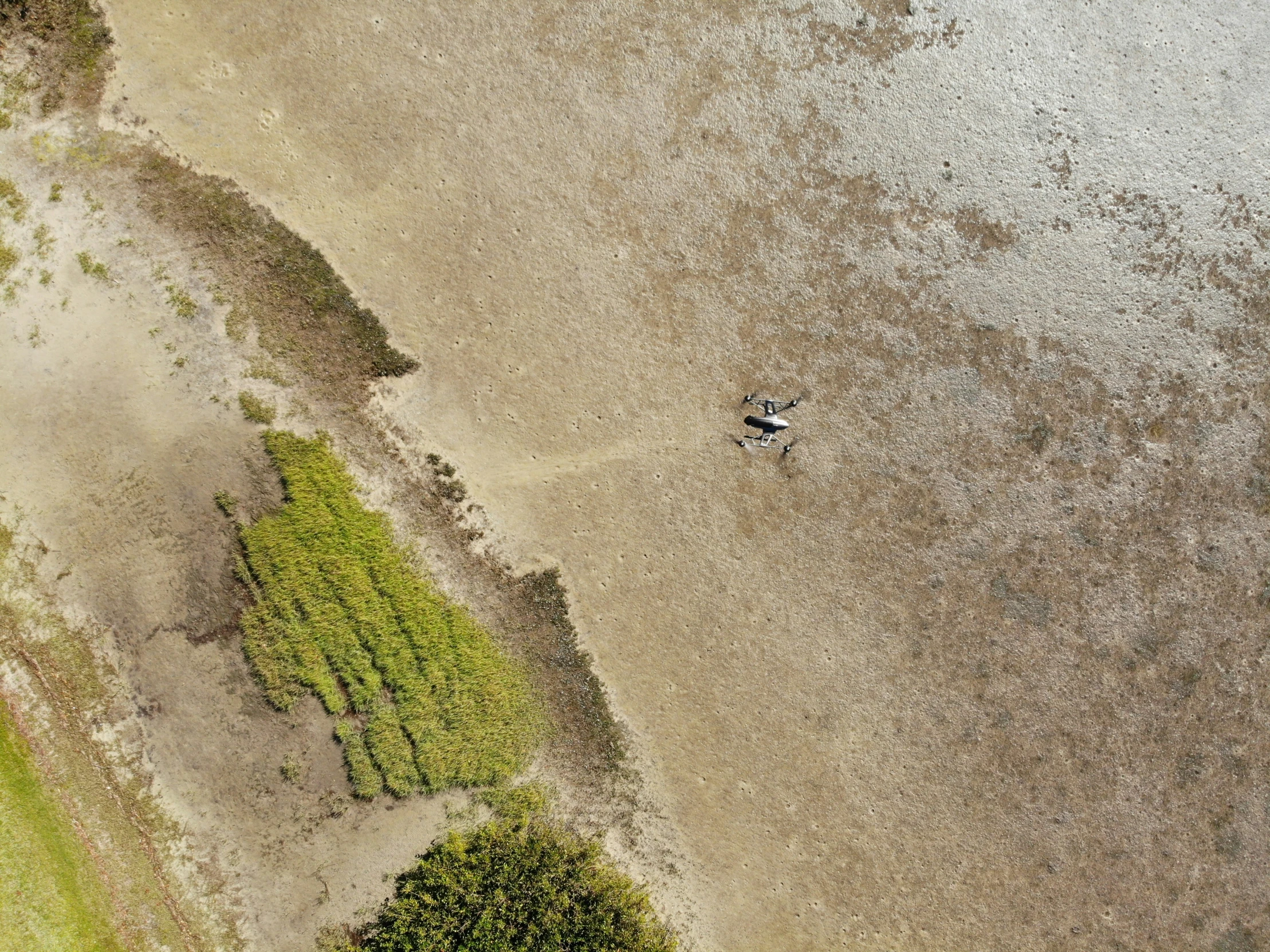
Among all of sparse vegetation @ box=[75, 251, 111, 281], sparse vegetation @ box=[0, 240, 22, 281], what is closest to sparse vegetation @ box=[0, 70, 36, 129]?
sparse vegetation @ box=[0, 240, 22, 281]

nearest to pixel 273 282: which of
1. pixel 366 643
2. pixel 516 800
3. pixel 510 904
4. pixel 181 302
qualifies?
pixel 181 302

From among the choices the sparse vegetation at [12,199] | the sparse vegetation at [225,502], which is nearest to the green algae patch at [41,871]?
the sparse vegetation at [225,502]

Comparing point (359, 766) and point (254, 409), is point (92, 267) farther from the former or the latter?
point (359, 766)

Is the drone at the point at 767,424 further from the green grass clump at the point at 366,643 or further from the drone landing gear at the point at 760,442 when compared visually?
the green grass clump at the point at 366,643

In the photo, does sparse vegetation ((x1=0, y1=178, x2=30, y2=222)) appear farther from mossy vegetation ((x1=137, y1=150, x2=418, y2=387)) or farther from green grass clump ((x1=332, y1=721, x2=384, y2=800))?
green grass clump ((x1=332, y1=721, x2=384, y2=800))

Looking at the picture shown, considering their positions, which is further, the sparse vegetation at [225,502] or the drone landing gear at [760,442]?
the drone landing gear at [760,442]

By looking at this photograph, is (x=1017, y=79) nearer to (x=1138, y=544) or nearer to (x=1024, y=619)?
(x=1138, y=544)
